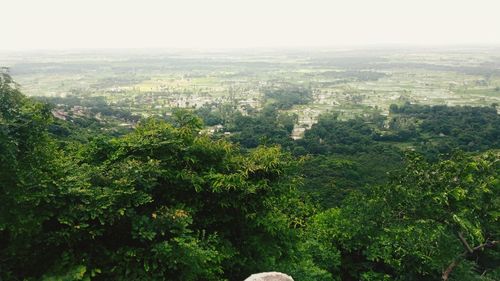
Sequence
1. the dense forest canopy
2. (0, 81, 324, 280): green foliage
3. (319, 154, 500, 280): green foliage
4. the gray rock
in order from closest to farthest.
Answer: the gray rock
(0, 81, 324, 280): green foliage
the dense forest canopy
(319, 154, 500, 280): green foliage

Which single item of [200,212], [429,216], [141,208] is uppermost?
[141,208]

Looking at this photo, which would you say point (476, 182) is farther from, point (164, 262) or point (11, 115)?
point (11, 115)

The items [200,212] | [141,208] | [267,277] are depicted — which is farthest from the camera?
[200,212]

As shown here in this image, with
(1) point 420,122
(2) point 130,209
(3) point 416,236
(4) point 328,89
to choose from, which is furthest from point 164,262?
(4) point 328,89

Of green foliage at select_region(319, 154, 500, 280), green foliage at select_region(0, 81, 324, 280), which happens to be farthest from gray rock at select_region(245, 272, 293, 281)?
green foliage at select_region(319, 154, 500, 280)

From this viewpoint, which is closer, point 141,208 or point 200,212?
point 141,208

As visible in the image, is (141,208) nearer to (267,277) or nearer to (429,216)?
(267,277)

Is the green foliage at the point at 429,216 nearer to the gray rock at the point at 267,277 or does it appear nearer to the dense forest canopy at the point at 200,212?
the dense forest canopy at the point at 200,212

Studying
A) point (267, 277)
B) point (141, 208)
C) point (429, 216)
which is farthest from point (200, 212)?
point (429, 216)

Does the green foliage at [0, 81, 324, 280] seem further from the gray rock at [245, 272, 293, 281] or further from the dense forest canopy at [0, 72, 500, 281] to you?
the gray rock at [245, 272, 293, 281]
